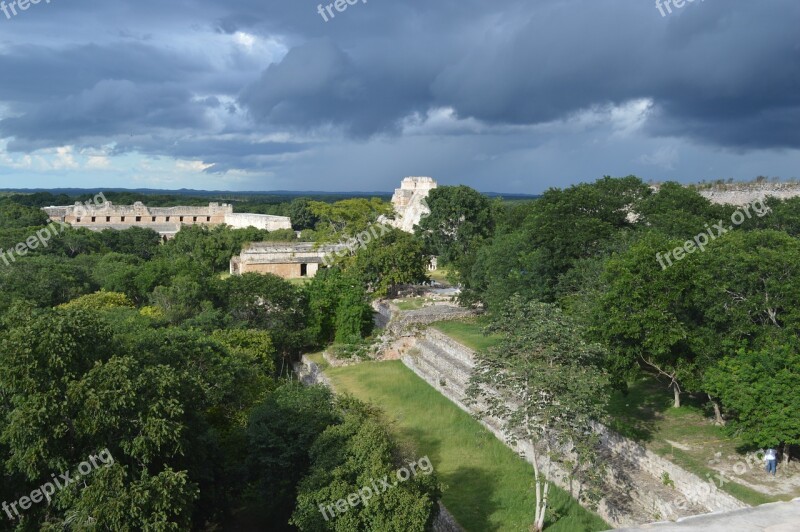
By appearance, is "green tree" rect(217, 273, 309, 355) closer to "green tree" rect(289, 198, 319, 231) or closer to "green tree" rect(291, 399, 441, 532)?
"green tree" rect(291, 399, 441, 532)

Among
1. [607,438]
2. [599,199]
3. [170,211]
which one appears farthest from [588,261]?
[170,211]

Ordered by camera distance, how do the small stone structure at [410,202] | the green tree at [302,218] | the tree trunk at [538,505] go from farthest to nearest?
1. the green tree at [302,218]
2. the small stone structure at [410,202]
3. the tree trunk at [538,505]

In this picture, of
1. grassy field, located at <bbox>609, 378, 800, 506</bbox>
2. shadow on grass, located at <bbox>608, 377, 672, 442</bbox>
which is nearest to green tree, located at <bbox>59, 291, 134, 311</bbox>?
shadow on grass, located at <bbox>608, 377, 672, 442</bbox>

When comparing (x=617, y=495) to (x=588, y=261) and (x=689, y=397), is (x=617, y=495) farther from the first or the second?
(x=588, y=261)

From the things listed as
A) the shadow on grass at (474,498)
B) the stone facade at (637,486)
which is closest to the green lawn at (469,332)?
the stone facade at (637,486)

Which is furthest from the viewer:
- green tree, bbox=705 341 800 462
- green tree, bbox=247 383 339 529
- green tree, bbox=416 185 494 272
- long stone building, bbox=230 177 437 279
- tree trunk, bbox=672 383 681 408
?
long stone building, bbox=230 177 437 279

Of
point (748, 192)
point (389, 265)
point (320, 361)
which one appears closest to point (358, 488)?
point (320, 361)

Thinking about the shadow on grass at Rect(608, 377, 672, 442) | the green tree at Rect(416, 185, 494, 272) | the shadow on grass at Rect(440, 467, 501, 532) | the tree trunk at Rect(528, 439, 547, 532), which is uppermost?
the green tree at Rect(416, 185, 494, 272)

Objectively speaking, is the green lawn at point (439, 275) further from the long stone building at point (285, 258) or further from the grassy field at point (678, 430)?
the grassy field at point (678, 430)
